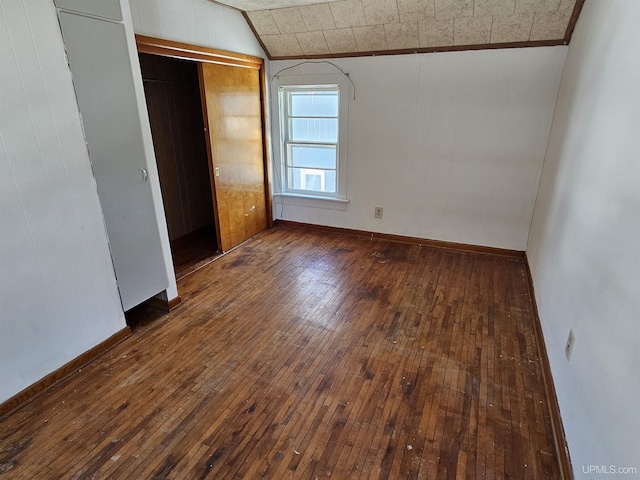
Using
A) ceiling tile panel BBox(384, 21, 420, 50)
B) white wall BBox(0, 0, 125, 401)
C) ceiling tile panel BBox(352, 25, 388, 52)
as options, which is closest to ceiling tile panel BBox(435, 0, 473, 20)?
ceiling tile panel BBox(384, 21, 420, 50)

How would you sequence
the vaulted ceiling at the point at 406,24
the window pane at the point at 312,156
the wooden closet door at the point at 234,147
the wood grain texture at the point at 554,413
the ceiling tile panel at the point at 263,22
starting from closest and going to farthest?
the wood grain texture at the point at 554,413 < the vaulted ceiling at the point at 406,24 < the wooden closet door at the point at 234,147 < the ceiling tile panel at the point at 263,22 < the window pane at the point at 312,156

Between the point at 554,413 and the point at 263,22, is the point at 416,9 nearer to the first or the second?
the point at 263,22

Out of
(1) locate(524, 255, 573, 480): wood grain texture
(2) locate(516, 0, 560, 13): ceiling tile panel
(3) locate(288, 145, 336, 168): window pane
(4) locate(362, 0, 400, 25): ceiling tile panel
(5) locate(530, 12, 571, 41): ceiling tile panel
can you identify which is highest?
(4) locate(362, 0, 400, 25): ceiling tile panel

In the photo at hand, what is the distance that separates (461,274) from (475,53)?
2131mm

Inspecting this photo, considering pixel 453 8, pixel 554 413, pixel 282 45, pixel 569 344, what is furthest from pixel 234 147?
pixel 554 413

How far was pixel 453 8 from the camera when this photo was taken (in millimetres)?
3080

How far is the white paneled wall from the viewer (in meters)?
2.66

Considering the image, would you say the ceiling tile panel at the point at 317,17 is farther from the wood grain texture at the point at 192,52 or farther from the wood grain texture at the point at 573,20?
the wood grain texture at the point at 573,20

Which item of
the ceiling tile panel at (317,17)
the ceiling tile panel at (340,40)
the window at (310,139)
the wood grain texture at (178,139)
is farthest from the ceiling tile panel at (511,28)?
the wood grain texture at (178,139)

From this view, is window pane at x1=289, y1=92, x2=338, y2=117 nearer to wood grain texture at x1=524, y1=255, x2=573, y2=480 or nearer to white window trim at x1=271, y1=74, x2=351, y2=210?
white window trim at x1=271, y1=74, x2=351, y2=210

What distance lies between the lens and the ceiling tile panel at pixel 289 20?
3.48 m

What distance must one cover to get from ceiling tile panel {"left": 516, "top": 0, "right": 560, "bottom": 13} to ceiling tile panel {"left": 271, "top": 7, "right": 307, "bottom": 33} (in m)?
1.94

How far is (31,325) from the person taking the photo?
6.40ft

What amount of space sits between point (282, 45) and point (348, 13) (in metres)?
0.92
